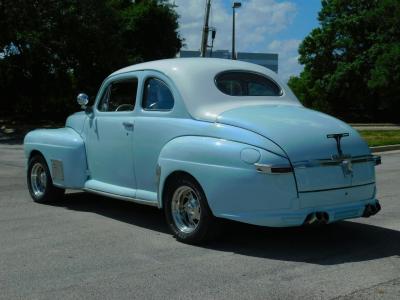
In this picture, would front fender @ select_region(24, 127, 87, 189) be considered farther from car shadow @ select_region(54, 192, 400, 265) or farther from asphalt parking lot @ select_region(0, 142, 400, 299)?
car shadow @ select_region(54, 192, 400, 265)

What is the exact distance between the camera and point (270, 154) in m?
5.39

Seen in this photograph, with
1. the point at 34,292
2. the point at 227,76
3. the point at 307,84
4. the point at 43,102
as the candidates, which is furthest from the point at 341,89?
the point at 34,292

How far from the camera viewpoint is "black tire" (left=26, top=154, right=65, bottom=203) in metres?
8.30

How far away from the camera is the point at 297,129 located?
5.66 m

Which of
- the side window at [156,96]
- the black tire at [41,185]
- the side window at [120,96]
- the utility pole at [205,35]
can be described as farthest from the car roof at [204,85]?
the utility pole at [205,35]

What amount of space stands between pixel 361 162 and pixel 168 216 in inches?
79.1

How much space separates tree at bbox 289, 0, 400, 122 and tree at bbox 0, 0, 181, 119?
1839 cm

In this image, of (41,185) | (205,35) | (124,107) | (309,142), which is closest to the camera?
(309,142)

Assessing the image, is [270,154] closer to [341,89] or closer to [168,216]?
[168,216]

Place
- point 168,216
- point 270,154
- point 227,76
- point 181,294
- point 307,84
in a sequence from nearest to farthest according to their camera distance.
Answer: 1. point 181,294
2. point 270,154
3. point 168,216
4. point 227,76
5. point 307,84

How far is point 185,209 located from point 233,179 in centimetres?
88

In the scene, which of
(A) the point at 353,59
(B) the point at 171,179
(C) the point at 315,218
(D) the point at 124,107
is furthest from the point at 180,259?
(A) the point at 353,59

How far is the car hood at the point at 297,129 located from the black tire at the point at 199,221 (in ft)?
2.33

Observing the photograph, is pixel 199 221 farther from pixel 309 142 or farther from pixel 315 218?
pixel 309 142
